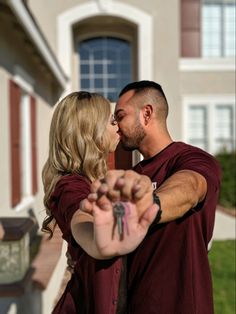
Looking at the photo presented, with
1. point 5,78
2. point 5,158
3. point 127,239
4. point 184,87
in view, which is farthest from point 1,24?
point 184,87

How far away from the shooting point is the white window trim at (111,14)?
42.4 ft

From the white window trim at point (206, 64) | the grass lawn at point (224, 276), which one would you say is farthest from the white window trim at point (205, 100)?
the grass lawn at point (224, 276)

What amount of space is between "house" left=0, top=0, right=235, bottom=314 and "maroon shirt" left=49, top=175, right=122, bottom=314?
569 millimetres

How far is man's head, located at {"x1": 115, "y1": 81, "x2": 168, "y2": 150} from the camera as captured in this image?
78.7 inches

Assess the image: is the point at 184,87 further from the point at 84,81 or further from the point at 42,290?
the point at 42,290

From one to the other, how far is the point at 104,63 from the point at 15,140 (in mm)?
8769

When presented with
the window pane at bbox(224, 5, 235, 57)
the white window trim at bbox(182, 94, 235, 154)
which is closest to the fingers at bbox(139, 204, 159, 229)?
the white window trim at bbox(182, 94, 235, 154)

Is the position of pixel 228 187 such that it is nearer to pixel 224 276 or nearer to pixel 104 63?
pixel 104 63

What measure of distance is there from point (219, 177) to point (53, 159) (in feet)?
2.00

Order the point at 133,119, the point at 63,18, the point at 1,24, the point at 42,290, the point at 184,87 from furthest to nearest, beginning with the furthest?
1. the point at 184,87
2. the point at 63,18
3. the point at 1,24
4. the point at 42,290
5. the point at 133,119

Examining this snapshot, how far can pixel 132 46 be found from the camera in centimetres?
1572

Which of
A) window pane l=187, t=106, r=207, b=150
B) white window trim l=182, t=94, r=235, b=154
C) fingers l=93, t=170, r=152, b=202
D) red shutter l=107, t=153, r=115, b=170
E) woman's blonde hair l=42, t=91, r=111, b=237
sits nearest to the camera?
fingers l=93, t=170, r=152, b=202

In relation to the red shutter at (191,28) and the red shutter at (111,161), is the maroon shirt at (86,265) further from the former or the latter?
the red shutter at (191,28)

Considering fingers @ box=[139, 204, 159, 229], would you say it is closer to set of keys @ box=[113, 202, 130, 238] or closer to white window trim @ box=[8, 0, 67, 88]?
set of keys @ box=[113, 202, 130, 238]
